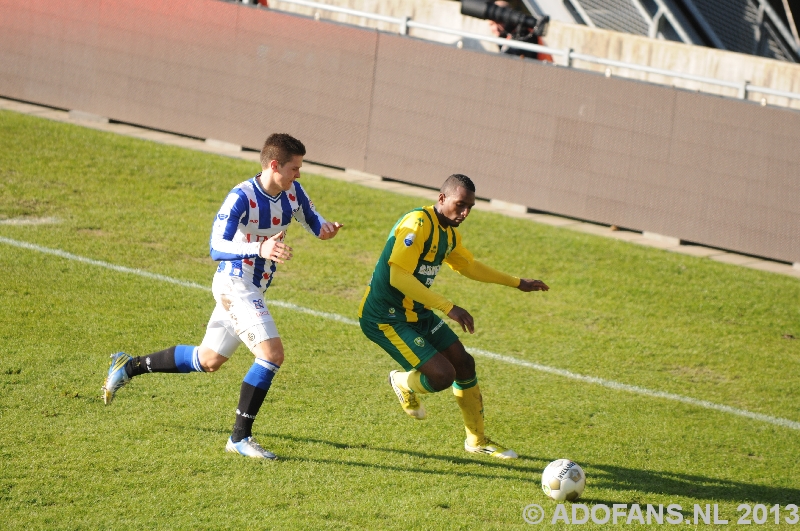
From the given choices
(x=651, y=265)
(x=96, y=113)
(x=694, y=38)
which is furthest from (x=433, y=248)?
(x=694, y=38)

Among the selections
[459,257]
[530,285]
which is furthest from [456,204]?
[530,285]

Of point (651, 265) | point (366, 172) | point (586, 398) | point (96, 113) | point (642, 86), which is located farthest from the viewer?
point (96, 113)

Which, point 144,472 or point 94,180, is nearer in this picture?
point 144,472

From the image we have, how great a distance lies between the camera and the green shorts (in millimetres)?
6777

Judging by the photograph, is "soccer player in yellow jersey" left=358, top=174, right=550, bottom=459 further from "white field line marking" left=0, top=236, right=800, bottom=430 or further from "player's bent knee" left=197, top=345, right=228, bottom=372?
"white field line marking" left=0, top=236, right=800, bottom=430

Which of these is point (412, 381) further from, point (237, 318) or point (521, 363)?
point (521, 363)

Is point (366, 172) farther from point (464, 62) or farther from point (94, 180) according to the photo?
point (94, 180)

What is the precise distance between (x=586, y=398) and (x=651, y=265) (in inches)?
162

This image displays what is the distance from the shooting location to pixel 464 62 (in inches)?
536

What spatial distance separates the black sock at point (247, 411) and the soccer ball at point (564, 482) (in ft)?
6.51

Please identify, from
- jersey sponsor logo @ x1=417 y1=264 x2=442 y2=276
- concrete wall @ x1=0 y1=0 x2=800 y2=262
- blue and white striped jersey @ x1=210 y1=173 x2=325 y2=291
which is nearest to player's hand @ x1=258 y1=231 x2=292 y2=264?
blue and white striped jersey @ x1=210 y1=173 x2=325 y2=291

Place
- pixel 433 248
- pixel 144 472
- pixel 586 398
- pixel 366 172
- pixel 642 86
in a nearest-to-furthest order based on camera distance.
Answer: pixel 144 472, pixel 433 248, pixel 586 398, pixel 642 86, pixel 366 172

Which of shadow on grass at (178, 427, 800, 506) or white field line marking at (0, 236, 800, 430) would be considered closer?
shadow on grass at (178, 427, 800, 506)

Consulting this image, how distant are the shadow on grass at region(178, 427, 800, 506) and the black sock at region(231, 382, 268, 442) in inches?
14.3
